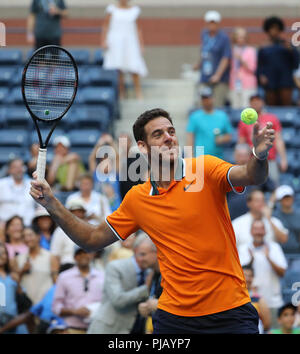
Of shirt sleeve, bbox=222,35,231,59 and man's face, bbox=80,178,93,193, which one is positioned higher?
shirt sleeve, bbox=222,35,231,59

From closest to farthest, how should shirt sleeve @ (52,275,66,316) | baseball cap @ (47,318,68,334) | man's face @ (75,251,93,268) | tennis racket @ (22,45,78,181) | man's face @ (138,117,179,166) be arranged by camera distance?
man's face @ (138,117,179,166) < tennis racket @ (22,45,78,181) < baseball cap @ (47,318,68,334) < shirt sleeve @ (52,275,66,316) < man's face @ (75,251,93,268)

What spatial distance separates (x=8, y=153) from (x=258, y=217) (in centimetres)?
380

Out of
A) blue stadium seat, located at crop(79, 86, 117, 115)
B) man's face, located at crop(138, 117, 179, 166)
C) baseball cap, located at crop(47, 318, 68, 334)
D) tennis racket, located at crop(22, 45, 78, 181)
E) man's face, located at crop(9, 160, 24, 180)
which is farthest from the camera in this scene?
blue stadium seat, located at crop(79, 86, 117, 115)

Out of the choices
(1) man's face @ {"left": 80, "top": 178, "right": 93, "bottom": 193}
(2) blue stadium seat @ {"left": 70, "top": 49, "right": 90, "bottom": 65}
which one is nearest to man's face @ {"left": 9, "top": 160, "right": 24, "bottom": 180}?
(1) man's face @ {"left": 80, "top": 178, "right": 93, "bottom": 193}

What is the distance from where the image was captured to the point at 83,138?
9.91 meters

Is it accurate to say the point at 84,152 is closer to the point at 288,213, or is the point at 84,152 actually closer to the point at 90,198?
the point at 90,198

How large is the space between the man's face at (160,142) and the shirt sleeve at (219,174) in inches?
6.9

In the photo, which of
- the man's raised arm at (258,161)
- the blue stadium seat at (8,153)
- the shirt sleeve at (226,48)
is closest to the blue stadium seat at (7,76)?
the blue stadium seat at (8,153)

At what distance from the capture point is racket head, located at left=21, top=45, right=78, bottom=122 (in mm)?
4160

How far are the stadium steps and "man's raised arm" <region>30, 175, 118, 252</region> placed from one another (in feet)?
21.5

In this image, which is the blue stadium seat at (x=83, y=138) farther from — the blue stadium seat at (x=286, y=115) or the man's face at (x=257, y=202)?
the man's face at (x=257, y=202)

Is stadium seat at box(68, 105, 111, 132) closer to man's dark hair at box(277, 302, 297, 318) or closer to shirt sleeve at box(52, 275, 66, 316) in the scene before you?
shirt sleeve at box(52, 275, 66, 316)

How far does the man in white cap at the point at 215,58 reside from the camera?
1025 cm

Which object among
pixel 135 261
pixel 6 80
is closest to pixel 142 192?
pixel 135 261
